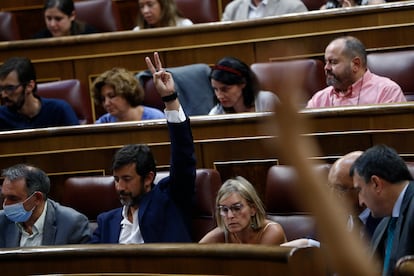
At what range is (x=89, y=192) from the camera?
149 cm

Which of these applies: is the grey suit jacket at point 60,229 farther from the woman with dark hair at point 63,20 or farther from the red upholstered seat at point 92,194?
the woman with dark hair at point 63,20

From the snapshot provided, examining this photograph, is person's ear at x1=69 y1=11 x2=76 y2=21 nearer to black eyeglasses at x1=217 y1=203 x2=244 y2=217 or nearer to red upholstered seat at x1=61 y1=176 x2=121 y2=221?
red upholstered seat at x1=61 y1=176 x2=121 y2=221

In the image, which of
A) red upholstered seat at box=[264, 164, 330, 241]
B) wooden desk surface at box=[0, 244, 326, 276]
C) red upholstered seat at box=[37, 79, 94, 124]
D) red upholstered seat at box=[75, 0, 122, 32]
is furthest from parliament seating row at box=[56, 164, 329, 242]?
red upholstered seat at box=[75, 0, 122, 32]

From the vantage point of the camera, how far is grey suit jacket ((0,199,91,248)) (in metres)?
1.42

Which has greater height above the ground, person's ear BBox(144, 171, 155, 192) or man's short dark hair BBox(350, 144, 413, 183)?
man's short dark hair BBox(350, 144, 413, 183)


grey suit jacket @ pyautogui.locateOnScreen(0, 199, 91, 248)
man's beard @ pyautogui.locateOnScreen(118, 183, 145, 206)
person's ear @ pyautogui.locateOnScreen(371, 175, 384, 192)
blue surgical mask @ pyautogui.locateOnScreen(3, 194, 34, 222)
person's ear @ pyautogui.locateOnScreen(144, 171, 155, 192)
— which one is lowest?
grey suit jacket @ pyautogui.locateOnScreen(0, 199, 91, 248)

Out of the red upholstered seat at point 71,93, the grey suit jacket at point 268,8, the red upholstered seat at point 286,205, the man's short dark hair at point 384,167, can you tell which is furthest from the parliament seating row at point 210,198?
the grey suit jacket at point 268,8

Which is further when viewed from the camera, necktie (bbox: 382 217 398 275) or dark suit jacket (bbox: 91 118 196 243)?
dark suit jacket (bbox: 91 118 196 243)

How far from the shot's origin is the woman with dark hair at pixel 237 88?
5.34ft

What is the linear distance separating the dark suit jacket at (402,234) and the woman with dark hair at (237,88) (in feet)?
1.78

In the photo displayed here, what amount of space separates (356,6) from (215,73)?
38cm

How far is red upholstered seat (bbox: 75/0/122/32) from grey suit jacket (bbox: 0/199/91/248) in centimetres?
83

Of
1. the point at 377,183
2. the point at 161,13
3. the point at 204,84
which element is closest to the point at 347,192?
the point at 377,183

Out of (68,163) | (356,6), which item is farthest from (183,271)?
(356,6)
